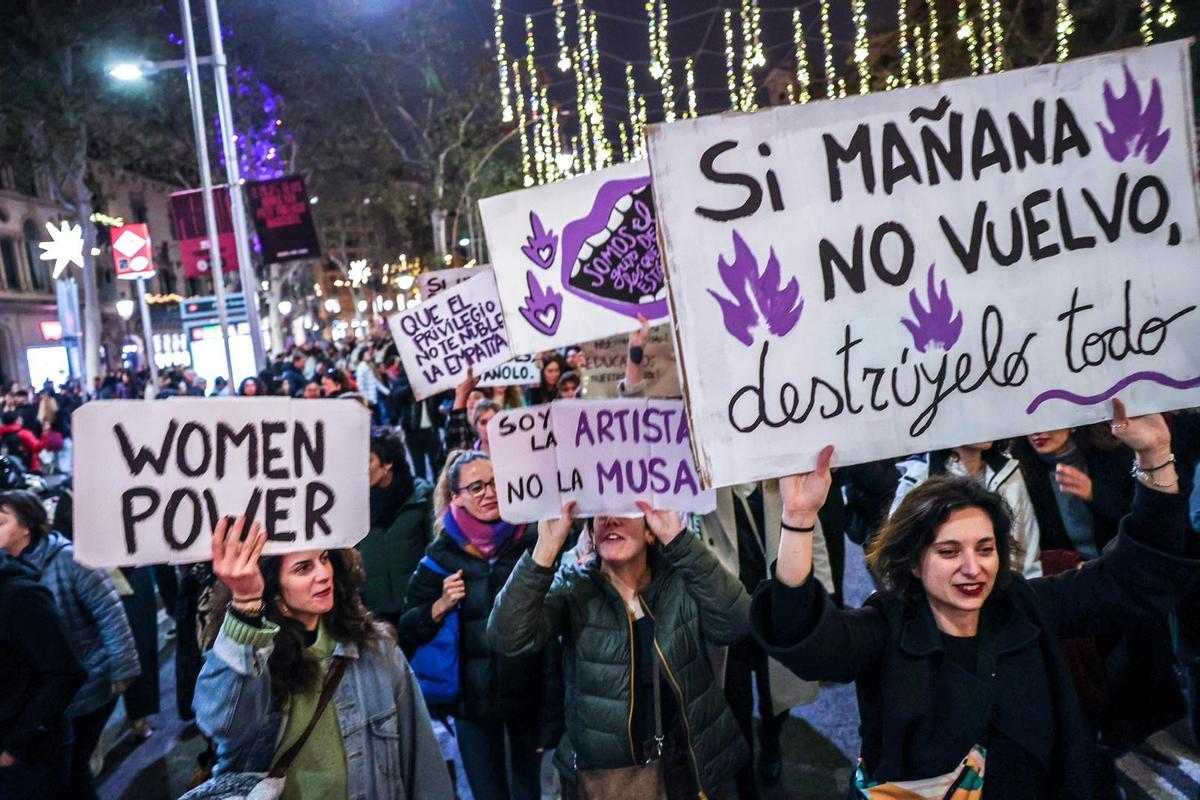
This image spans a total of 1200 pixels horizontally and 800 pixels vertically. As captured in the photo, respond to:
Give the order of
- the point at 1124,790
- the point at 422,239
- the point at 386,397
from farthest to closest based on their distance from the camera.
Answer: the point at 422,239 → the point at 386,397 → the point at 1124,790

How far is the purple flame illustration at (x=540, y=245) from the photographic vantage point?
17.7ft

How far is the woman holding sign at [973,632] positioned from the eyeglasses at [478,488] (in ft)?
6.02

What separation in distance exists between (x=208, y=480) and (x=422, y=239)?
6840 cm

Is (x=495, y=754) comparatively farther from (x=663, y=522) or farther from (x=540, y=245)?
(x=540, y=245)

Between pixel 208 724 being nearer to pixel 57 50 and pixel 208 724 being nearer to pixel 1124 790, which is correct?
pixel 1124 790

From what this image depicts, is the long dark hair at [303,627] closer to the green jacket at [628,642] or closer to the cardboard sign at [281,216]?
the green jacket at [628,642]

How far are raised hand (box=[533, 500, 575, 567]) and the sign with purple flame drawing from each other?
1167 mm

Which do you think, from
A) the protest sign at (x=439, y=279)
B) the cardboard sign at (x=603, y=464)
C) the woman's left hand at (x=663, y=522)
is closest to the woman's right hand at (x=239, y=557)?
the cardboard sign at (x=603, y=464)

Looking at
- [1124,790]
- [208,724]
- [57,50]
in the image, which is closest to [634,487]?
[208,724]

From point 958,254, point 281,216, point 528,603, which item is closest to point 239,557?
point 528,603

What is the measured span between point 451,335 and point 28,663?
4.10m

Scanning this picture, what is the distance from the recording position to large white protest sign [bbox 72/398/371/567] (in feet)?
9.46

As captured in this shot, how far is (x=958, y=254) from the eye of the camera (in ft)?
9.00

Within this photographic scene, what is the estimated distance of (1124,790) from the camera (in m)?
4.58
